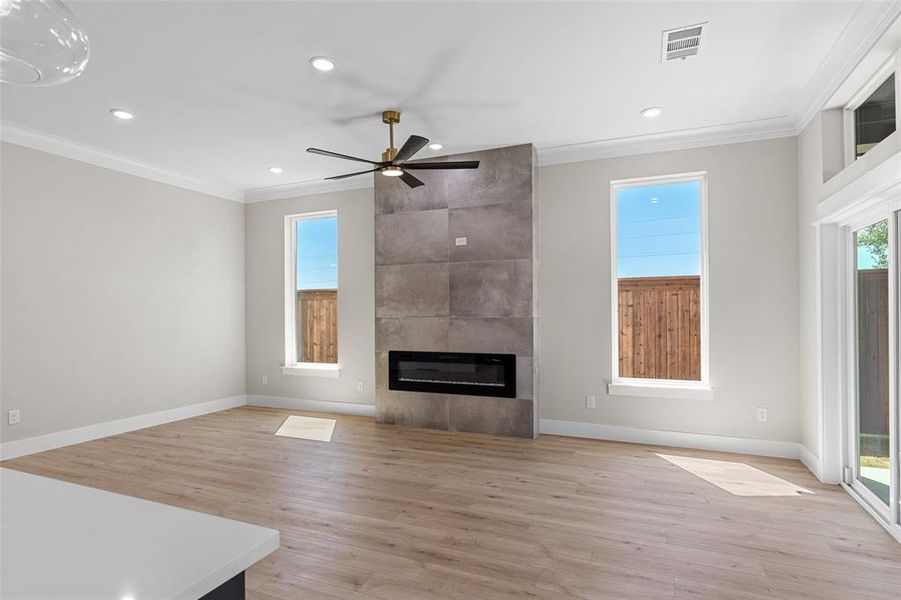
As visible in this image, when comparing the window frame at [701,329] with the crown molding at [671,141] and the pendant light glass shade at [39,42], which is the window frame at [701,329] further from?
the pendant light glass shade at [39,42]

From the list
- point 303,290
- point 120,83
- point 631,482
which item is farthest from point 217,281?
point 631,482

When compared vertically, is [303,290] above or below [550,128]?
below

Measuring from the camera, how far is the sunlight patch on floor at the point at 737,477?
3.42m

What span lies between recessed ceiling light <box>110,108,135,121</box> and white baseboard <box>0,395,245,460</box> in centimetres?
292

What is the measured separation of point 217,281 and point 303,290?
108 cm

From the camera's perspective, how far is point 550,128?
172 inches

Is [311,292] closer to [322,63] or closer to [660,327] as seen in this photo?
[322,63]

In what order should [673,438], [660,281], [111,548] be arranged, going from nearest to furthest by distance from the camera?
[111,548] → [673,438] → [660,281]

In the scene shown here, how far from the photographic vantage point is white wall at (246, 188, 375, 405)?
5945 mm

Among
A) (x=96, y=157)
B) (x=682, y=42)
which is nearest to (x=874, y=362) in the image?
(x=682, y=42)

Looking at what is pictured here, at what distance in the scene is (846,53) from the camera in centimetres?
300

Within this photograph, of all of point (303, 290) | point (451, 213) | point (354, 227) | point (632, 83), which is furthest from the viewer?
point (303, 290)

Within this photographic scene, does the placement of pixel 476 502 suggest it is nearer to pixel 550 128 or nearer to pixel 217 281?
pixel 550 128

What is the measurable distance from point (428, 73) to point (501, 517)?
2.91 meters
